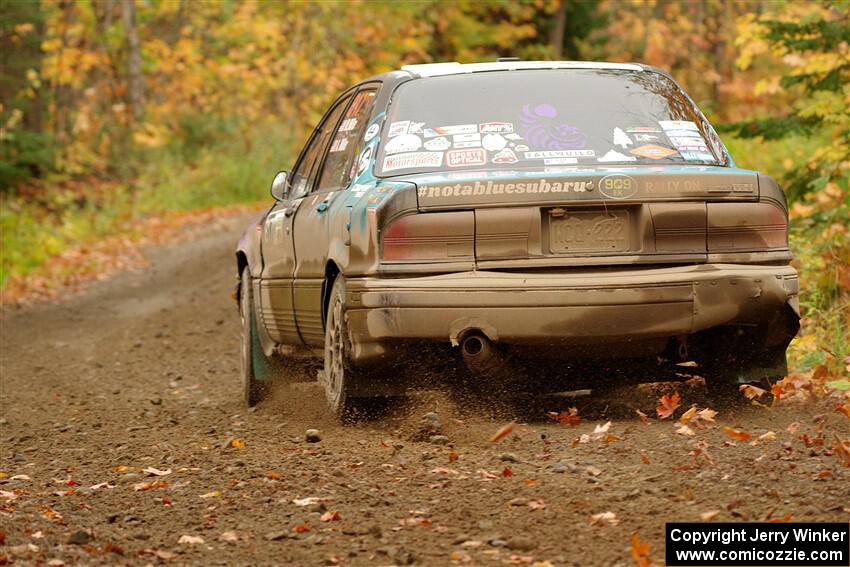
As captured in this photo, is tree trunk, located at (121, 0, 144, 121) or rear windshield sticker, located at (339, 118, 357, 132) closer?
rear windshield sticker, located at (339, 118, 357, 132)

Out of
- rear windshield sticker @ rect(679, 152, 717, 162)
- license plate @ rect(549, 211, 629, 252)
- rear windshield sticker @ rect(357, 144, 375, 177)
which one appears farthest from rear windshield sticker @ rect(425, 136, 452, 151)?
rear windshield sticker @ rect(679, 152, 717, 162)

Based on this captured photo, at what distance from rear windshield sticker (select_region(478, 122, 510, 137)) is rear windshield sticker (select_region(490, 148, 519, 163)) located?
15 cm

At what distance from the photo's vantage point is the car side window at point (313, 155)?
776 cm

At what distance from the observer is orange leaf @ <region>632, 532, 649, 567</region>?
3.76 m

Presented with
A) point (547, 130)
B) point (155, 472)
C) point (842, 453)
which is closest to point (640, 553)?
point (842, 453)

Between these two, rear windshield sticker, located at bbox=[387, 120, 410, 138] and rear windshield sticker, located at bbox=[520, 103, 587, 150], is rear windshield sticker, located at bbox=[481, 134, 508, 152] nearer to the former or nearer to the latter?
rear windshield sticker, located at bbox=[520, 103, 587, 150]

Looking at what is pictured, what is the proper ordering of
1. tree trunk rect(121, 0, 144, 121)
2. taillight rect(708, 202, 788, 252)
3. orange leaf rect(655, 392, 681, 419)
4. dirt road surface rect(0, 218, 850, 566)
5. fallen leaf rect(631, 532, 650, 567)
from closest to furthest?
fallen leaf rect(631, 532, 650, 567) → dirt road surface rect(0, 218, 850, 566) → taillight rect(708, 202, 788, 252) → orange leaf rect(655, 392, 681, 419) → tree trunk rect(121, 0, 144, 121)

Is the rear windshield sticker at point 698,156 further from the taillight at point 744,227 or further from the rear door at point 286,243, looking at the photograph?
the rear door at point 286,243

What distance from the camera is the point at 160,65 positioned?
111 ft

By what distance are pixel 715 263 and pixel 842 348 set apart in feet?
5.75

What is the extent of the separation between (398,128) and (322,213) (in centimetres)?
62

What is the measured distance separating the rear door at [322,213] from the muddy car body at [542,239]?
0.03 m

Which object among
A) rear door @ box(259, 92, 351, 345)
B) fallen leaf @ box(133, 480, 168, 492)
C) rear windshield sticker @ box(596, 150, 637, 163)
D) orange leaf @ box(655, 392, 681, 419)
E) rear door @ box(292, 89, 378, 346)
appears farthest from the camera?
rear door @ box(259, 92, 351, 345)

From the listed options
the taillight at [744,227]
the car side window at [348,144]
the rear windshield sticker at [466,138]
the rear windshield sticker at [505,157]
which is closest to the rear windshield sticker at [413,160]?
the rear windshield sticker at [466,138]
